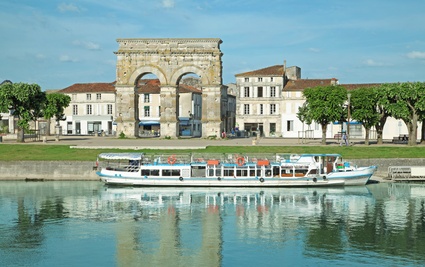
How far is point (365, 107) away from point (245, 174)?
20.1m

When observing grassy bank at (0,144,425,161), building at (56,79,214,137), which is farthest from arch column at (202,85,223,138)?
building at (56,79,214,137)

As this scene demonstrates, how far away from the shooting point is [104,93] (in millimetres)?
103125

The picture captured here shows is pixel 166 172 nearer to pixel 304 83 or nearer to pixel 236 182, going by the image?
pixel 236 182

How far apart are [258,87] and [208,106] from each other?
68.6 ft

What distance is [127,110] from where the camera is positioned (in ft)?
251

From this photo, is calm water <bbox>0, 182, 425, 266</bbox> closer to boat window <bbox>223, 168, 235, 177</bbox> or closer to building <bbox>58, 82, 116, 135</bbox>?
boat window <bbox>223, 168, 235, 177</bbox>

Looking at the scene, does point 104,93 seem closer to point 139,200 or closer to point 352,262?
point 139,200

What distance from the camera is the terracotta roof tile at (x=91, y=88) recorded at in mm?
103438

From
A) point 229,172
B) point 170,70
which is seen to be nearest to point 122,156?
point 229,172

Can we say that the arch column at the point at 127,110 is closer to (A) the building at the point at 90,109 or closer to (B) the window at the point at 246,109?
(B) the window at the point at 246,109

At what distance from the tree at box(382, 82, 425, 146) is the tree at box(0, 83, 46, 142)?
35843mm

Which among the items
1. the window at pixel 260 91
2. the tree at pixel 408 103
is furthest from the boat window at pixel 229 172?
the window at pixel 260 91

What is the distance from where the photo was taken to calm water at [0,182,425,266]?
2808cm

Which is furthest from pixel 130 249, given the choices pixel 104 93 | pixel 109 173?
pixel 104 93
